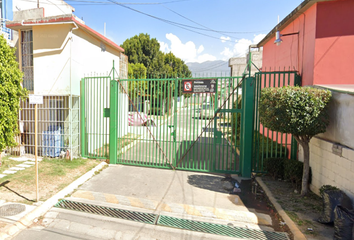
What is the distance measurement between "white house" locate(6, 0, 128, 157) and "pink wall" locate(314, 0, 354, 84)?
686 centimetres

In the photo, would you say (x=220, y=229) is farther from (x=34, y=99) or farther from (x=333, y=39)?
(x=333, y=39)

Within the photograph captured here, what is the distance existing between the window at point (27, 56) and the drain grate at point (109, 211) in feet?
18.1

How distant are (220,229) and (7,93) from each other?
20.5 ft

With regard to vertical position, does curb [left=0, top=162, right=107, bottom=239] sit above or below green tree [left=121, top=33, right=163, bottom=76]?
below

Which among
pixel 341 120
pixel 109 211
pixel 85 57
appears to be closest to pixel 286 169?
pixel 341 120

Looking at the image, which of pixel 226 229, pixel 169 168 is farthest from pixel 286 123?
pixel 169 168

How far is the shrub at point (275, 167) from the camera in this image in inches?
257

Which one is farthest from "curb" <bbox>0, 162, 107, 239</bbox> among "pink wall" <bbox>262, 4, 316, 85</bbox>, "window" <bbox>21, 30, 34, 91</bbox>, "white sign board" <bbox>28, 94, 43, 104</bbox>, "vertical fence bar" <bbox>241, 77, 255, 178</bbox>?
"pink wall" <bbox>262, 4, 316, 85</bbox>

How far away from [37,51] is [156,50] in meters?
22.9

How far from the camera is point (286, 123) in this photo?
4.92 meters

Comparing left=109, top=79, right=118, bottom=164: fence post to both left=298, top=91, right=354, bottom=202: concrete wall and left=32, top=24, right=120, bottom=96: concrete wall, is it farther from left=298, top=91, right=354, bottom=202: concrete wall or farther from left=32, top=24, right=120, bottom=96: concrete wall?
left=298, top=91, right=354, bottom=202: concrete wall

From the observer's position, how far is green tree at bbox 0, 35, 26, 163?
18.7ft

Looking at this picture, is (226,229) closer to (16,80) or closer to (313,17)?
(313,17)

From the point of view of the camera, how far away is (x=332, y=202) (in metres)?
4.13
